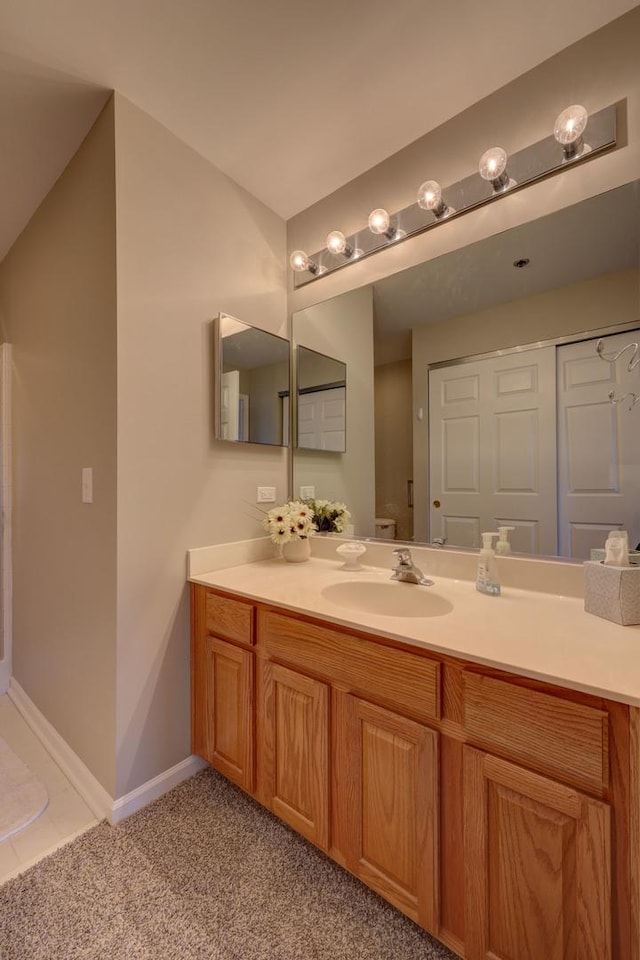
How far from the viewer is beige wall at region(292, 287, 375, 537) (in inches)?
65.8

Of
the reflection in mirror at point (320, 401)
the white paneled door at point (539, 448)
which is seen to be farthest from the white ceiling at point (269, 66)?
the white paneled door at point (539, 448)

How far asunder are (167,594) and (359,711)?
82 cm

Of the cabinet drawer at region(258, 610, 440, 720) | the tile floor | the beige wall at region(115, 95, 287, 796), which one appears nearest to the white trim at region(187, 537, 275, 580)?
the beige wall at region(115, 95, 287, 796)

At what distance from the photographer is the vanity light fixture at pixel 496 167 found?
1.23m

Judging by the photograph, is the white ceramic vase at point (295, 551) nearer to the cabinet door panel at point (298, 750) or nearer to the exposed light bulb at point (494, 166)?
the cabinet door panel at point (298, 750)

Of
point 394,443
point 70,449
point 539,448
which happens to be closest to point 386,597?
point 394,443

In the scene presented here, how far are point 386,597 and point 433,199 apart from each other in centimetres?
142

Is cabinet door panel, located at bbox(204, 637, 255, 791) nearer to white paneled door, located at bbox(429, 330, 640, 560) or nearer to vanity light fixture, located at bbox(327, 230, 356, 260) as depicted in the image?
white paneled door, located at bbox(429, 330, 640, 560)

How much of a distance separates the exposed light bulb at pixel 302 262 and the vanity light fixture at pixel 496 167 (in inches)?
30.5

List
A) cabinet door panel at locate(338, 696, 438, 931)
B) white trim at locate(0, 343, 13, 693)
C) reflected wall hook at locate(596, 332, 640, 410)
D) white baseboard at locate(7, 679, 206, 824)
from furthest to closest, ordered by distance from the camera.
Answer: white trim at locate(0, 343, 13, 693) → white baseboard at locate(7, 679, 206, 824) → reflected wall hook at locate(596, 332, 640, 410) → cabinet door panel at locate(338, 696, 438, 931)

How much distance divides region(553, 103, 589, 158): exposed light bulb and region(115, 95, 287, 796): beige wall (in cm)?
121

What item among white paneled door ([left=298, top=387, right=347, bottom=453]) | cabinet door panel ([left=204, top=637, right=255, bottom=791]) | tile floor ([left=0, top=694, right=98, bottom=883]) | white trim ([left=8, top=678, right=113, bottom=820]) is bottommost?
tile floor ([left=0, top=694, right=98, bottom=883])

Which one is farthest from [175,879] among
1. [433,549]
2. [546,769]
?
[433,549]

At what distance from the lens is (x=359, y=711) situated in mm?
1004
